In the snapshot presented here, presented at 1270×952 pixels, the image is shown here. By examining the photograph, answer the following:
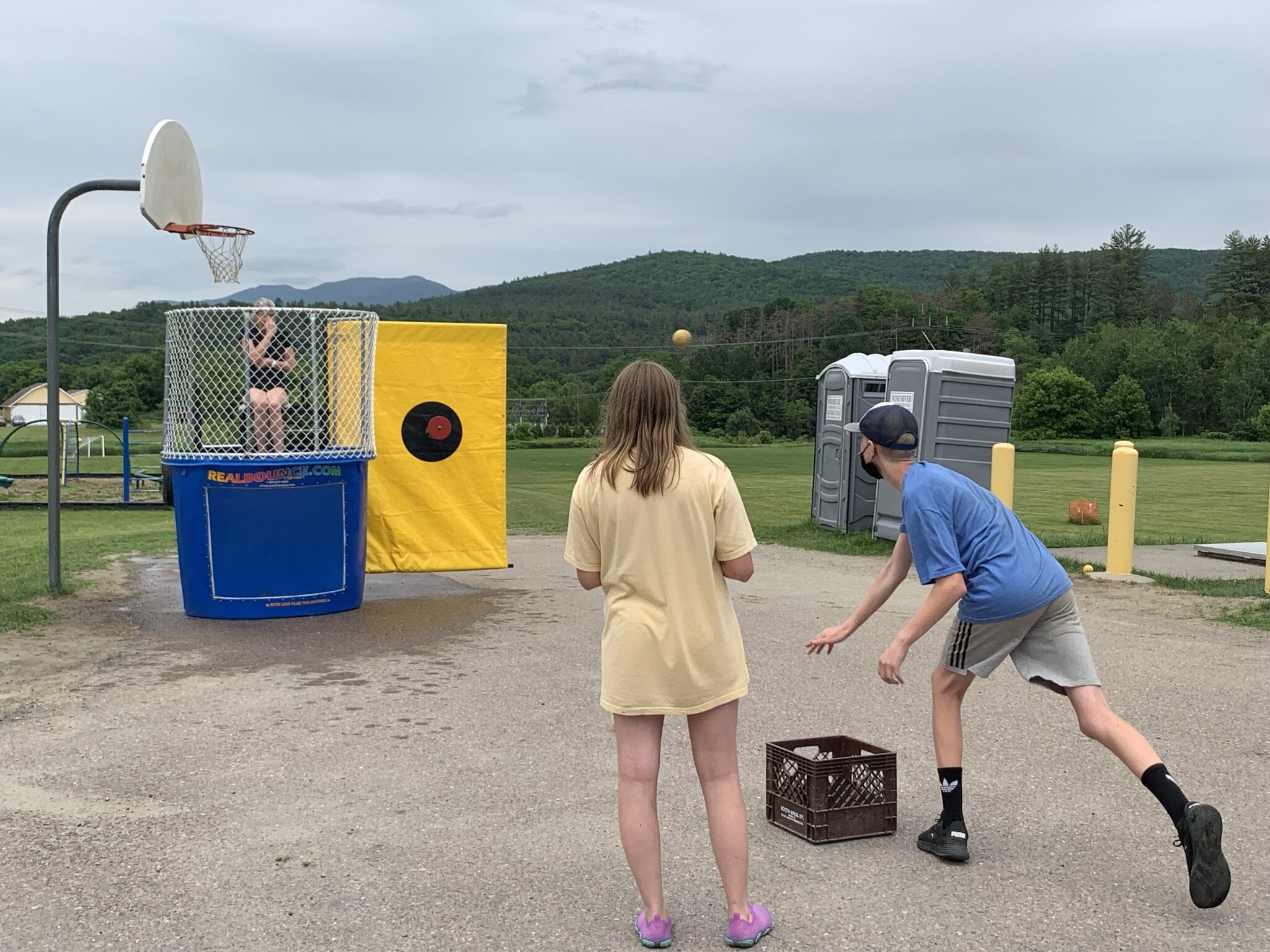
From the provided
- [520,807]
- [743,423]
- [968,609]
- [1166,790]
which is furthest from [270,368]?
[743,423]

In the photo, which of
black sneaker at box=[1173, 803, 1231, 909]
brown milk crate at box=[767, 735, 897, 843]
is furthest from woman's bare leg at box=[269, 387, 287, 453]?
black sneaker at box=[1173, 803, 1231, 909]

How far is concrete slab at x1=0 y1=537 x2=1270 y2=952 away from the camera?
4.04 metres

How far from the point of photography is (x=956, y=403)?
15.1m

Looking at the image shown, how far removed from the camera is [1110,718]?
4.49 meters

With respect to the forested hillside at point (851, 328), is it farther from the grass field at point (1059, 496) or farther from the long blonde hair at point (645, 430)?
the long blonde hair at point (645, 430)

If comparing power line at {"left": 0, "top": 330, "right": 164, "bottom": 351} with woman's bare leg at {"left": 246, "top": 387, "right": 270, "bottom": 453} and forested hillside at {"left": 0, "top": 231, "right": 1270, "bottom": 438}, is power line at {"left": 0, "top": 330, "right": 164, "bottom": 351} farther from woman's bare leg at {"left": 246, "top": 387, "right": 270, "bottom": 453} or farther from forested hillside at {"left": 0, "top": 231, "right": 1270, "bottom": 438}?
woman's bare leg at {"left": 246, "top": 387, "right": 270, "bottom": 453}

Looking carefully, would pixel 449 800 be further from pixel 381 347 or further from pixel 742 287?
pixel 742 287

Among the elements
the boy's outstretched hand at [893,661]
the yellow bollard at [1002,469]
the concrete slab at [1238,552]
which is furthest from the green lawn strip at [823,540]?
the boy's outstretched hand at [893,661]

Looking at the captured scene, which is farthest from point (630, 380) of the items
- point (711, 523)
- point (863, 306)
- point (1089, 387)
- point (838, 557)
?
point (863, 306)

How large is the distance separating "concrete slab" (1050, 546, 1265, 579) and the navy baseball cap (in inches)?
358

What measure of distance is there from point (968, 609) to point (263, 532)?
636 centimetres

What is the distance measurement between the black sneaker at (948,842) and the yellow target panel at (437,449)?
6894 mm

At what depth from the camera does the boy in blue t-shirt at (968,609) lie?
4359 mm

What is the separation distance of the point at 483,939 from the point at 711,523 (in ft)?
4.85
